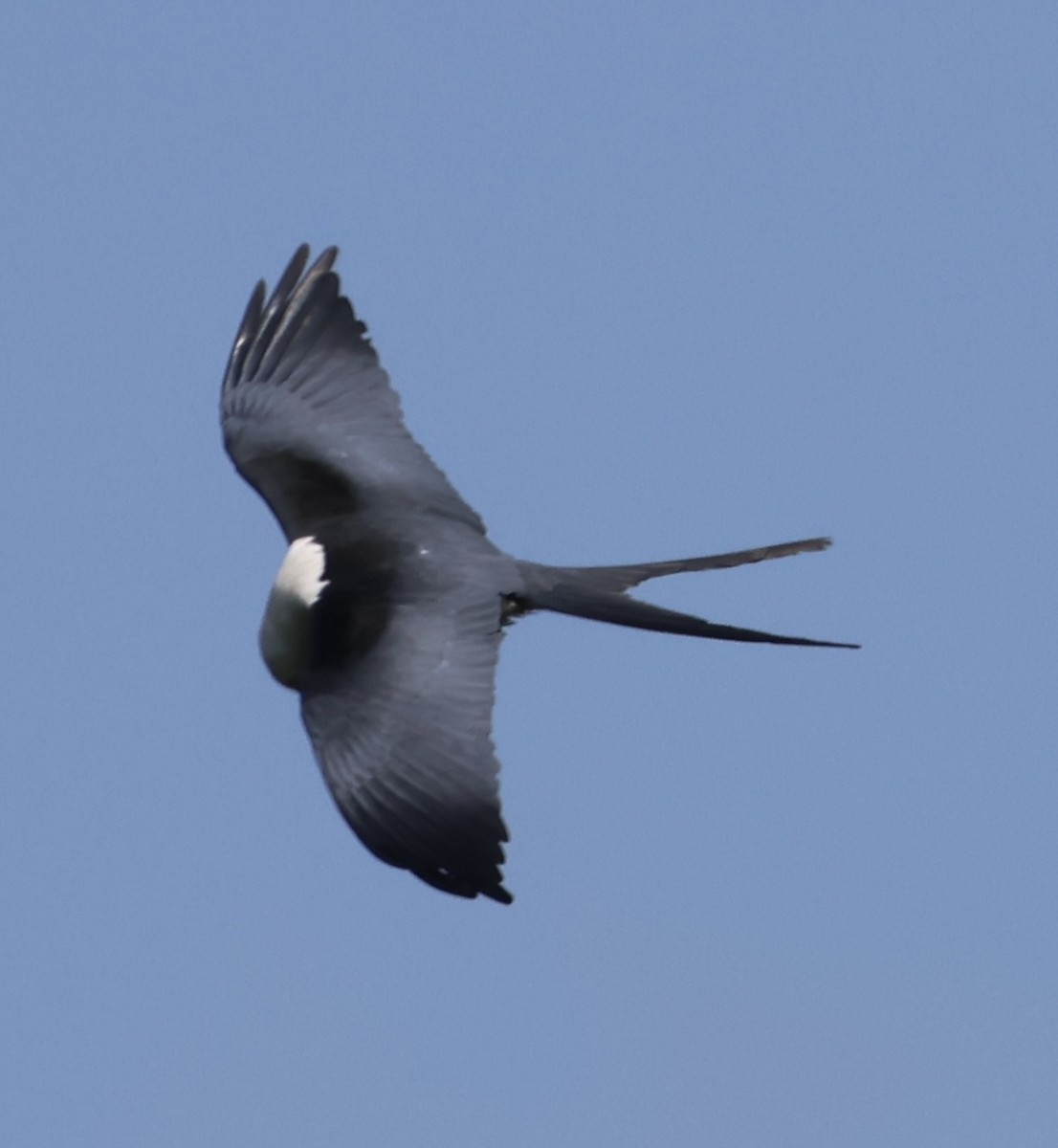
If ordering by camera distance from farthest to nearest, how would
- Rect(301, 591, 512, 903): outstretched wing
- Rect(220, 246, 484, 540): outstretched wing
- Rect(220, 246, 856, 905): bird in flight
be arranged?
Rect(220, 246, 484, 540): outstretched wing, Rect(220, 246, 856, 905): bird in flight, Rect(301, 591, 512, 903): outstretched wing

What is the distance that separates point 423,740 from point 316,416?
8.85 feet

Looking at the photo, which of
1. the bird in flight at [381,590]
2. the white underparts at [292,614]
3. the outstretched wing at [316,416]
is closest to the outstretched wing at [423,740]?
the bird in flight at [381,590]

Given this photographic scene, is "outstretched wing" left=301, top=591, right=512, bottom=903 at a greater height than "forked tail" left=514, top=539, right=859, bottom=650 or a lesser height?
lesser

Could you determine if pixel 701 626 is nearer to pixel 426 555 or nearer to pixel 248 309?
pixel 426 555

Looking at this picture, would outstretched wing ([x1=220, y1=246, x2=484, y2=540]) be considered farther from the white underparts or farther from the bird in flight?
the white underparts

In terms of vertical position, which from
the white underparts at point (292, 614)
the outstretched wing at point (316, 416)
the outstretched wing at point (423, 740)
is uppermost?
the outstretched wing at point (316, 416)

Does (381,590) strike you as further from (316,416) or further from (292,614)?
(316,416)

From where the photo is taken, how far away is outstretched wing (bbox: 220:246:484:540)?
13164mm

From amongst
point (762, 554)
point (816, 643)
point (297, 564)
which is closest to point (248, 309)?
point (297, 564)

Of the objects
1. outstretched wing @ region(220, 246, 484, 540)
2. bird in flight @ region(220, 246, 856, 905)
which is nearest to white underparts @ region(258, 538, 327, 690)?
bird in flight @ region(220, 246, 856, 905)

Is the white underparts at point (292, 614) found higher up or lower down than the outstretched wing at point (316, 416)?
lower down

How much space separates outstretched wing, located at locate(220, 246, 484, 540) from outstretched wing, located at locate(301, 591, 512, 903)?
1104 mm

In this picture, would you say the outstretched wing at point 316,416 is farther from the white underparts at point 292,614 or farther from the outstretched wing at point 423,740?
the outstretched wing at point 423,740

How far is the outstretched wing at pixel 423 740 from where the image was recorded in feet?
36.4
